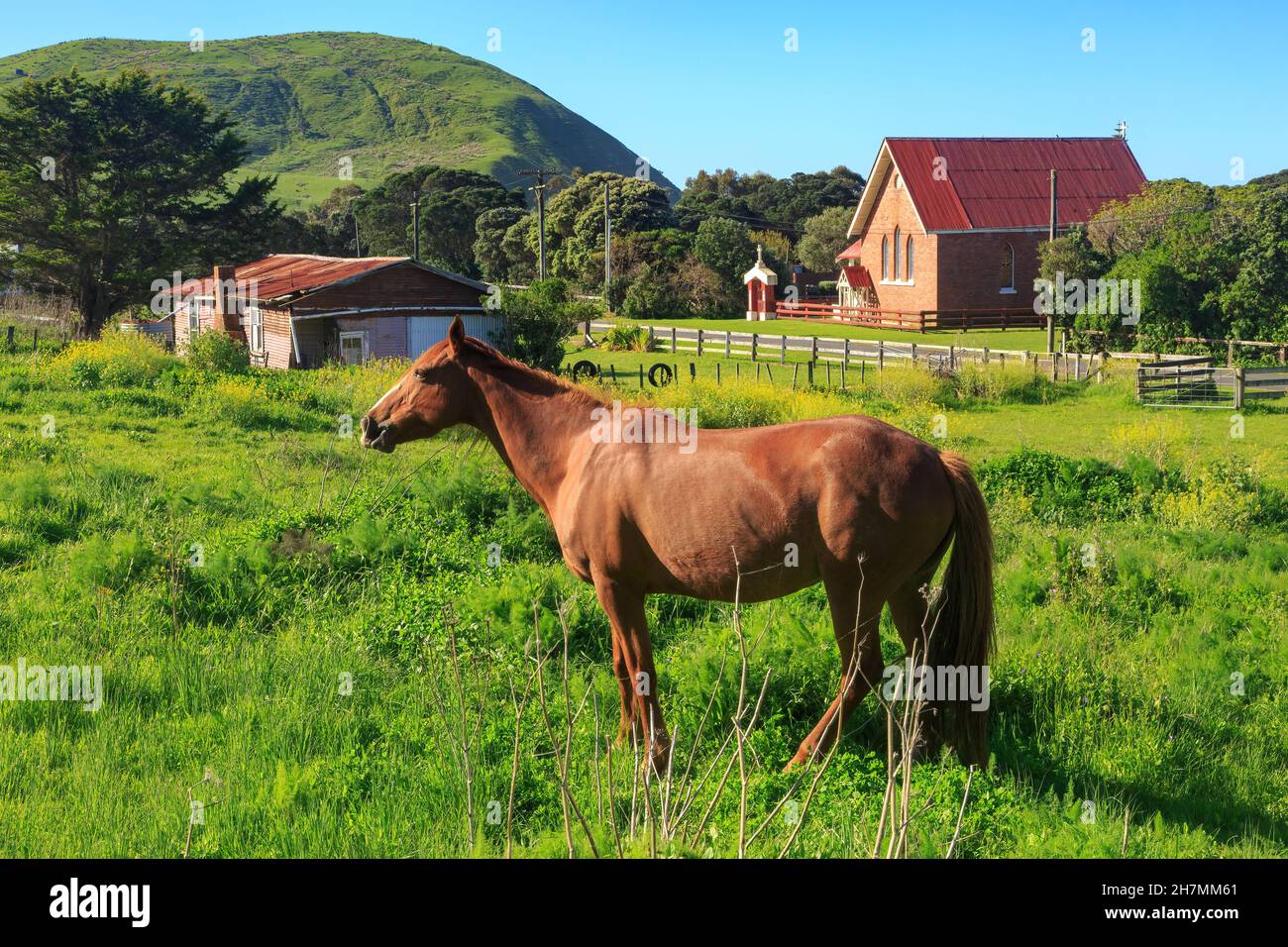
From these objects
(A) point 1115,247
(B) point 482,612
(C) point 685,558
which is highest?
(A) point 1115,247

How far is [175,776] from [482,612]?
7.42 ft

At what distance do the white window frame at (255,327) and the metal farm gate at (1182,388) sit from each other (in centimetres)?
2577

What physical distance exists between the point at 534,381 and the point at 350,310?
94.7 feet

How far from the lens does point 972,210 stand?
170 ft

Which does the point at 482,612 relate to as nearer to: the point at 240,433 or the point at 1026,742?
the point at 1026,742

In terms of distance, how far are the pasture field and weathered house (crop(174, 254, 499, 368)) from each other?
20.5 meters

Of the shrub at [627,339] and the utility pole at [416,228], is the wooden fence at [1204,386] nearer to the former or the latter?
the shrub at [627,339]

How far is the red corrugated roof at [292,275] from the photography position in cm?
3428

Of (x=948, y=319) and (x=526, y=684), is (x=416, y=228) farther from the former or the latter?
(x=526, y=684)

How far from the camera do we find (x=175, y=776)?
557 centimetres

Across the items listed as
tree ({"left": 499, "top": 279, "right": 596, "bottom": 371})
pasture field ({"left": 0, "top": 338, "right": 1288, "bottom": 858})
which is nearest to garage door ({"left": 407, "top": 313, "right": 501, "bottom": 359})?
tree ({"left": 499, "top": 279, "right": 596, "bottom": 371})

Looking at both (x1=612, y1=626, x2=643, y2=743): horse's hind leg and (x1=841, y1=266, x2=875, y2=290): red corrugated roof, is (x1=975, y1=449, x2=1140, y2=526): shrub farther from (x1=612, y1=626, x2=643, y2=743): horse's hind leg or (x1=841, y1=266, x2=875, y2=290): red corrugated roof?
(x1=841, y1=266, x2=875, y2=290): red corrugated roof
